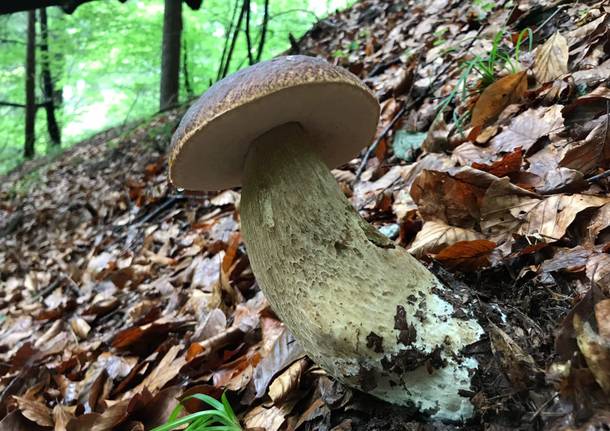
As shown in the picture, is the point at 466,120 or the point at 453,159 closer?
the point at 453,159

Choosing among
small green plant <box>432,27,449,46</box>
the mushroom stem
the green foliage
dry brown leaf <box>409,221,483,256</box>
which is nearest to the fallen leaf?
the mushroom stem

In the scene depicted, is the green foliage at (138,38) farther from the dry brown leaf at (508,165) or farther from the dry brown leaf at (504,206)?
the dry brown leaf at (504,206)

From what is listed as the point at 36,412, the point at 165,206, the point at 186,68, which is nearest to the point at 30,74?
the point at 186,68

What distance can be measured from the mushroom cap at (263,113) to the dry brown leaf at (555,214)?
0.65 metres

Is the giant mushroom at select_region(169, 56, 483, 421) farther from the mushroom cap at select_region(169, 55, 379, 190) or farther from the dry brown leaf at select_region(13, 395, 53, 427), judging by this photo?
the dry brown leaf at select_region(13, 395, 53, 427)

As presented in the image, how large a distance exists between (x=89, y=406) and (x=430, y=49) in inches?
136

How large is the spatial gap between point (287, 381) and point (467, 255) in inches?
30.3

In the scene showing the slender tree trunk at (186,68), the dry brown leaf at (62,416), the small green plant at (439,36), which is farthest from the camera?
the slender tree trunk at (186,68)

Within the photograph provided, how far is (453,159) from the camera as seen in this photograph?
214cm

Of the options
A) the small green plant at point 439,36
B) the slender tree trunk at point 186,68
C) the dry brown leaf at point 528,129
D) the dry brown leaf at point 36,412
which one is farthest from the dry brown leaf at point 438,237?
A: the slender tree trunk at point 186,68

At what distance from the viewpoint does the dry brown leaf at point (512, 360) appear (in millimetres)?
1070

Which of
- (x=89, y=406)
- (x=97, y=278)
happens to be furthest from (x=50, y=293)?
(x=89, y=406)

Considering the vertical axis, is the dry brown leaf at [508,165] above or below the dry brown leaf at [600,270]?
above

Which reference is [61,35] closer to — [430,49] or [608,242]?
[430,49]
